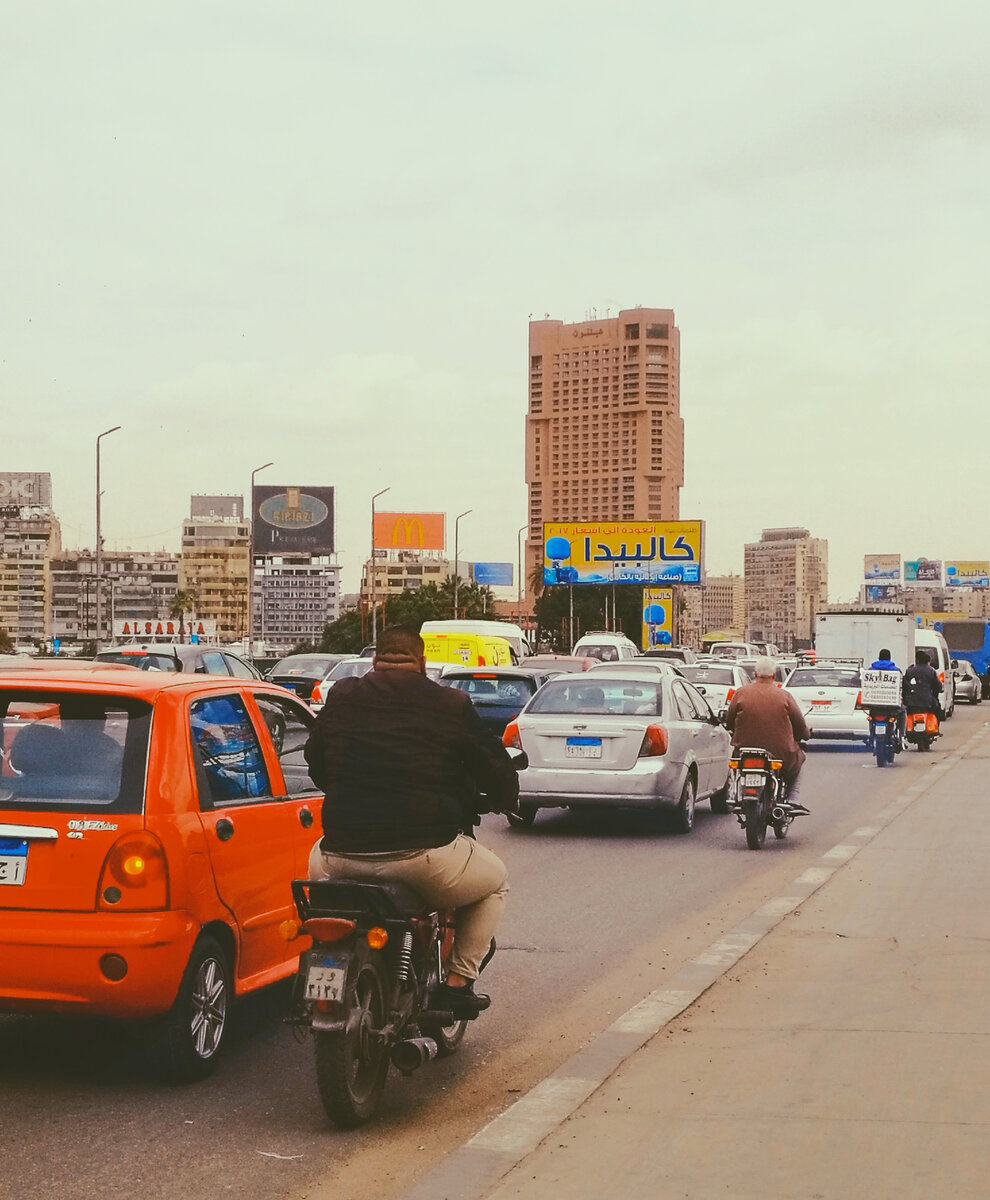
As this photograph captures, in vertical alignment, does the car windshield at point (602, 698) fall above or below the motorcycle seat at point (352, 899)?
above

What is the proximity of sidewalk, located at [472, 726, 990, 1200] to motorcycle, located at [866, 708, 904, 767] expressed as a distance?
15733 mm

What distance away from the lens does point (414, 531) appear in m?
134

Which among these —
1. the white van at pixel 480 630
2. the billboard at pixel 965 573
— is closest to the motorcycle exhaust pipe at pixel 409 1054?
the white van at pixel 480 630

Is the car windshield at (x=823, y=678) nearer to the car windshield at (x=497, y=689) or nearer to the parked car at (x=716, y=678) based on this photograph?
the parked car at (x=716, y=678)

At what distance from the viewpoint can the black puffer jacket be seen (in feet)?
18.9

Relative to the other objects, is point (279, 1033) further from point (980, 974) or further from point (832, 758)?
point (832, 758)

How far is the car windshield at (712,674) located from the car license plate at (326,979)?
29.9 metres

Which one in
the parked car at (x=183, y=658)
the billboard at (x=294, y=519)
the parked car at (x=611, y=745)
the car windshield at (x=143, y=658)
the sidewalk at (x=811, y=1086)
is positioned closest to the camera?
the sidewalk at (x=811, y=1086)

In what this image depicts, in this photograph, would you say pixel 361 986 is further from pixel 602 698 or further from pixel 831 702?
pixel 831 702

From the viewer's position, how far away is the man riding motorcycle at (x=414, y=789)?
5.75m

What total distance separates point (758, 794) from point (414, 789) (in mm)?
8909

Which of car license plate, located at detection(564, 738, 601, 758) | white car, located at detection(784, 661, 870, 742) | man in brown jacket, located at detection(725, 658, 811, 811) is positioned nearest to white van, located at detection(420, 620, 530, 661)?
white car, located at detection(784, 661, 870, 742)

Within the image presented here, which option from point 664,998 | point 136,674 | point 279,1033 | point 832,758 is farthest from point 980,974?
point 832,758

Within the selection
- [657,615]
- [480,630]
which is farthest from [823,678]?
[657,615]
